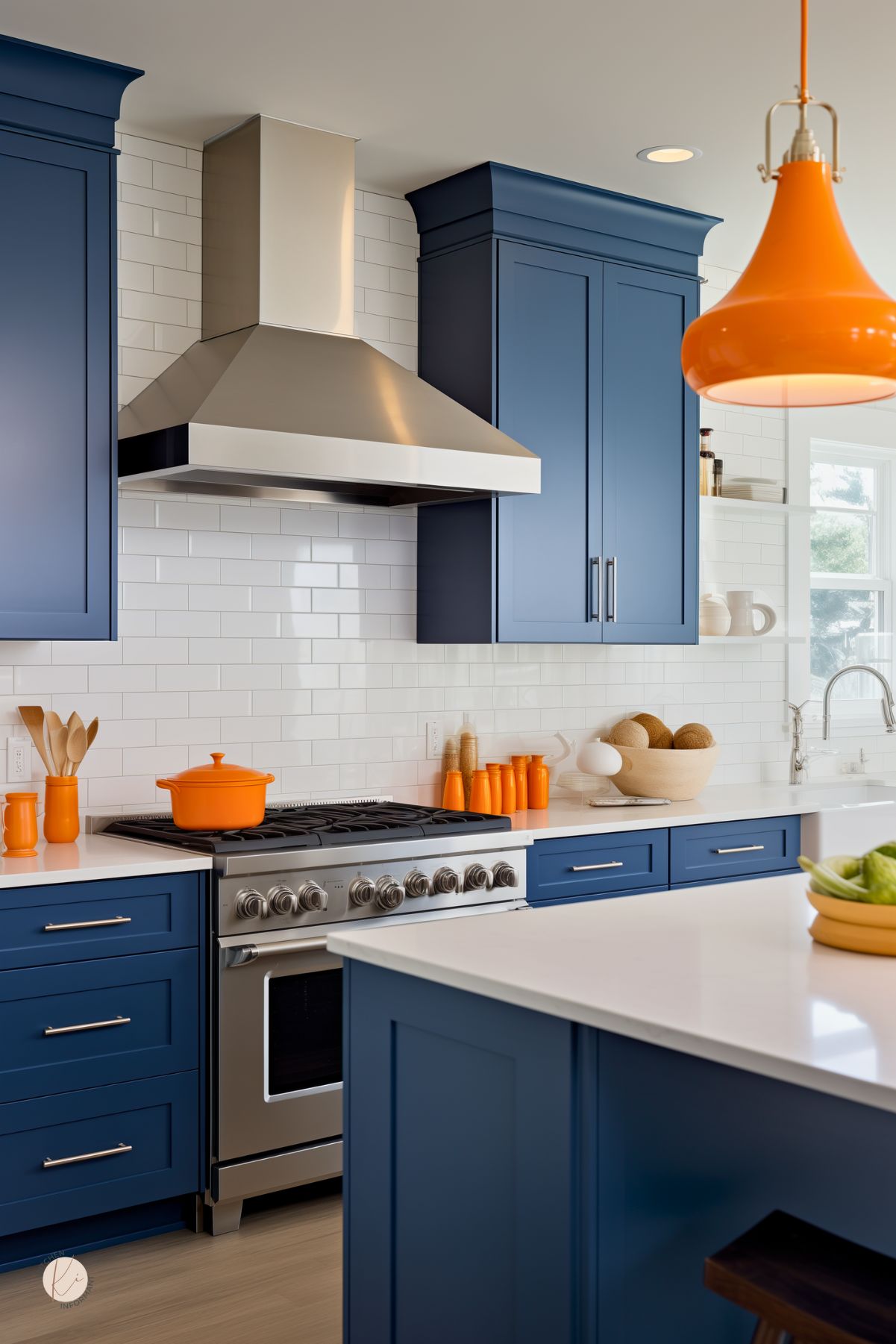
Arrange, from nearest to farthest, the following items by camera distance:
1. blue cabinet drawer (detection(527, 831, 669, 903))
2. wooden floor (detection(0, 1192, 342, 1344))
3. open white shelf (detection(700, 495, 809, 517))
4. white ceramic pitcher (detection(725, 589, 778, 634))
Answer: wooden floor (detection(0, 1192, 342, 1344)) → blue cabinet drawer (detection(527, 831, 669, 903)) → open white shelf (detection(700, 495, 809, 517)) → white ceramic pitcher (detection(725, 589, 778, 634))

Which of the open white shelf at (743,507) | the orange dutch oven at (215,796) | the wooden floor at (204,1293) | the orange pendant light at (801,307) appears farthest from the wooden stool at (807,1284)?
the open white shelf at (743,507)

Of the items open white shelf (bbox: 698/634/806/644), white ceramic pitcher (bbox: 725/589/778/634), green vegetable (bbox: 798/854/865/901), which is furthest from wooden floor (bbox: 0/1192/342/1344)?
white ceramic pitcher (bbox: 725/589/778/634)

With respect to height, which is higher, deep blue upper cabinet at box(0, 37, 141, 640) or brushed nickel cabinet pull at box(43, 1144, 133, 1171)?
deep blue upper cabinet at box(0, 37, 141, 640)

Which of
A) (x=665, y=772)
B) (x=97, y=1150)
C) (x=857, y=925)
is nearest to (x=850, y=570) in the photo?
(x=665, y=772)

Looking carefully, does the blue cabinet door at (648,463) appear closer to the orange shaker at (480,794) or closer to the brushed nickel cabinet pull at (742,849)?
the orange shaker at (480,794)

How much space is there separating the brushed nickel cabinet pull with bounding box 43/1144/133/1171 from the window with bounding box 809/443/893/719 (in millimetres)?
3641

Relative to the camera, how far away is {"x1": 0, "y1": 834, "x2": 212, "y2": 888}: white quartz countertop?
10.2 ft

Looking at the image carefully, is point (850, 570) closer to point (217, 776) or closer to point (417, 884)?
point (417, 884)

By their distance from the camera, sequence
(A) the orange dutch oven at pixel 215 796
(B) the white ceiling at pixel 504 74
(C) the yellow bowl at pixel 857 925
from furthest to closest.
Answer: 1. (A) the orange dutch oven at pixel 215 796
2. (B) the white ceiling at pixel 504 74
3. (C) the yellow bowl at pixel 857 925

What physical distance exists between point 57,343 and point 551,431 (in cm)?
168

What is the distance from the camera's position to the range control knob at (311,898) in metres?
3.48

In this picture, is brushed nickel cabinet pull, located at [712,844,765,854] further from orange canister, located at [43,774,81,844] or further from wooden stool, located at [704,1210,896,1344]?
wooden stool, located at [704,1210,896,1344]

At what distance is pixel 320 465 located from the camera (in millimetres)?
3561

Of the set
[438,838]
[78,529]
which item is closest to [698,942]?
[438,838]
